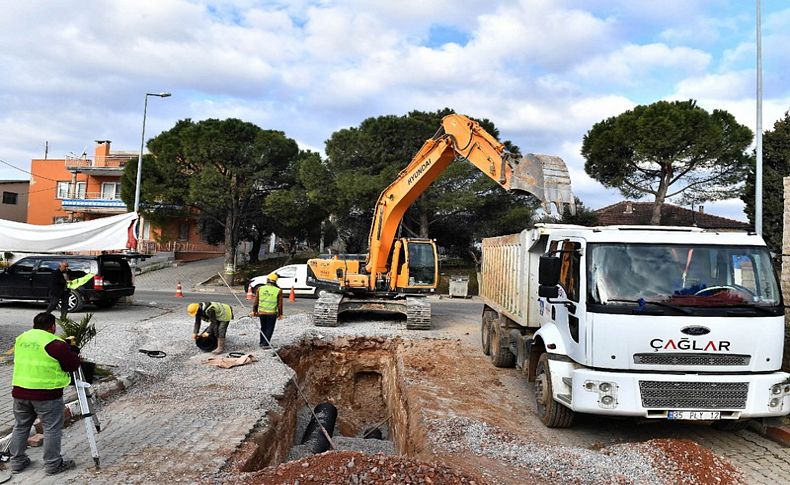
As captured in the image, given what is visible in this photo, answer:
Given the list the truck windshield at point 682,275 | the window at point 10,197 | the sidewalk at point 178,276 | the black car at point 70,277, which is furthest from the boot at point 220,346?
the window at point 10,197

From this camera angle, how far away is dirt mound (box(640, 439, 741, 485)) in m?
4.75

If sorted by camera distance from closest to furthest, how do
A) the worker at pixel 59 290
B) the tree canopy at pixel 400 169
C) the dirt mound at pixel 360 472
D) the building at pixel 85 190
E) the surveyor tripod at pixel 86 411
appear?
the dirt mound at pixel 360 472 → the surveyor tripod at pixel 86 411 → the worker at pixel 59 290 → the tree canopy at pixel 400 169 → the building at pixel 85 190

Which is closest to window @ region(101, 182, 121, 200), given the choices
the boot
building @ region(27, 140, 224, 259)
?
building @ region(27, 140, 224, 259)

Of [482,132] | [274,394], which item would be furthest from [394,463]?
[482,132]

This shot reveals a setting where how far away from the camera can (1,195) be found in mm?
44562

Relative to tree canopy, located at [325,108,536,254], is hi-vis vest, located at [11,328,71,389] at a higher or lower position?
lower

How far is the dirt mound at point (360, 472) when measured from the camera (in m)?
4.14

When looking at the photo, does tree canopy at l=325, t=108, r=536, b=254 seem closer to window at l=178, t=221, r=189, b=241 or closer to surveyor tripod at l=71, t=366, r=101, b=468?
window at l=178, t=221, r=189, b=241

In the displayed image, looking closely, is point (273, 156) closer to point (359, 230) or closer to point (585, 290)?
point (359, 230)

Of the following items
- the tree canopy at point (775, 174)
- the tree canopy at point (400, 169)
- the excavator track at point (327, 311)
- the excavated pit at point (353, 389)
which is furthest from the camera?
the tree canopy at point (400, 169)

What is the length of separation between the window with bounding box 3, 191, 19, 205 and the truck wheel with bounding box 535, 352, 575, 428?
51.0 meters

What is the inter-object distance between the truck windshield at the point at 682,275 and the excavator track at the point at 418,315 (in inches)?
318

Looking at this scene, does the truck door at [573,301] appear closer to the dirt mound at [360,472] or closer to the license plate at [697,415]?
the license plate at [697,415]

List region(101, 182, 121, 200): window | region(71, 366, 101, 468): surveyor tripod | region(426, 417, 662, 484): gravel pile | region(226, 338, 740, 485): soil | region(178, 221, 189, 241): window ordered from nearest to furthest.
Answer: region(226, 338, 740, 485): soil < region(71, 366, 101, 468): surveyor tripod < region(426, 417, 662, 484): gravel pile < region(178, 221, 189, 241): window < region(101, 182, 121, 200): window
